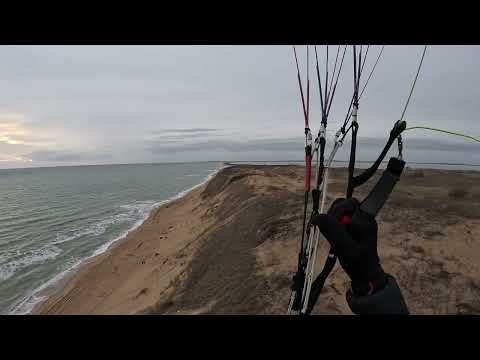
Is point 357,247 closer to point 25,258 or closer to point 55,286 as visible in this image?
point 55,286

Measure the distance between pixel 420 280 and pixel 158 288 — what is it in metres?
8.82

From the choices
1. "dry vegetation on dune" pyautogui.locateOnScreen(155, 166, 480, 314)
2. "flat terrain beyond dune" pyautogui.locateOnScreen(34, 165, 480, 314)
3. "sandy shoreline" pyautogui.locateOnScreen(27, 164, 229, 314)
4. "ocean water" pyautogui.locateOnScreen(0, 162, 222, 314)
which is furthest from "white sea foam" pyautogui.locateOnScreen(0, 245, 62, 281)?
"dry vegetation on dune" pyautogui.locateOnScreen(155, 166, 480, 314)

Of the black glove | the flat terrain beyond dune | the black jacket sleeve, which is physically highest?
the black glove

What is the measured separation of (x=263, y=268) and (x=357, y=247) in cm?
678

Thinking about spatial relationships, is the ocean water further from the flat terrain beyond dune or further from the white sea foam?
the flat terrain beyond dune

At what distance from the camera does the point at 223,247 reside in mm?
11453

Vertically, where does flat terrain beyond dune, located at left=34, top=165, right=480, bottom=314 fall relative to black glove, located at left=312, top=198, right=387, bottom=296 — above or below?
below

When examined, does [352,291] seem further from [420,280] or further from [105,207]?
[105,207]

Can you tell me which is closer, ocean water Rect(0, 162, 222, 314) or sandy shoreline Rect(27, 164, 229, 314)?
sandy shoreline Rect(27, 164, 229, 314)

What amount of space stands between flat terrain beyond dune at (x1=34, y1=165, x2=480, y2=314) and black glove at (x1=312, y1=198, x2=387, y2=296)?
464 centimetres

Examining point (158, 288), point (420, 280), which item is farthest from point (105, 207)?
point (420, 280)

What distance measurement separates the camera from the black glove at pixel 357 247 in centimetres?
151

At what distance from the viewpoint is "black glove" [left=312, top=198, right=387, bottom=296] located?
1.51 m
